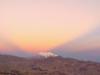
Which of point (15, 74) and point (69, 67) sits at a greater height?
point (69, 67)

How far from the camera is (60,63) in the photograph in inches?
5773

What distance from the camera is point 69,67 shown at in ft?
465

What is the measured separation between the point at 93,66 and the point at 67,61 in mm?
16681

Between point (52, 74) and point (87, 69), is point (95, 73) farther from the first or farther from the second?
point (52, 74)

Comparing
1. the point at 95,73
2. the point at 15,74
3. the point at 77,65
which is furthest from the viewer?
the point at 77,65

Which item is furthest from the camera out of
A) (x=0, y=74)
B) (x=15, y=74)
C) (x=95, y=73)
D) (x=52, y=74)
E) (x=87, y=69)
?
(x=87, y=69)

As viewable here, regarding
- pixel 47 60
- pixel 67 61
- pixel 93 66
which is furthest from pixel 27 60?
pixel 93 66

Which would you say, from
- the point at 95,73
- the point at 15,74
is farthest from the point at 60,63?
the point at 15,74

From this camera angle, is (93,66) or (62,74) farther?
(93,66)

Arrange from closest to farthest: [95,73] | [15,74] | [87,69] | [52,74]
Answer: [15,74], [52,74], [95,73], [87,69]

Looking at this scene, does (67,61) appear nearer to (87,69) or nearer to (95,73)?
(87,69)

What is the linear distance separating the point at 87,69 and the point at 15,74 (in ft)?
217

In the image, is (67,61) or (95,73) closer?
(95,73)

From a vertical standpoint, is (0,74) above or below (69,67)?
below
